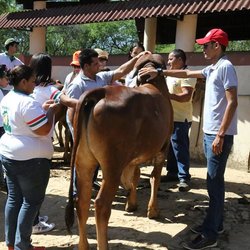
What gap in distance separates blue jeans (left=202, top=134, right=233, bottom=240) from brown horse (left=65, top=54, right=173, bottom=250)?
1.55 feet

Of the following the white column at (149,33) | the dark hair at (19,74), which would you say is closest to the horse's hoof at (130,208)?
the dark hair at (19,74)

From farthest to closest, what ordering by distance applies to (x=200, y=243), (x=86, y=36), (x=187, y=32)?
(x=86, y=36)
(x=187, y=32)
(x=200, y=243)

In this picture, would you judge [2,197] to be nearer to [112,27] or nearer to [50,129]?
[50,129]

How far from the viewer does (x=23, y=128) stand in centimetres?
297

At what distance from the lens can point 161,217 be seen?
4238 millimetres

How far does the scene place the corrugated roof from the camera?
7020 mm

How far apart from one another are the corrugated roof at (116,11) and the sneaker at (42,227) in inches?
190

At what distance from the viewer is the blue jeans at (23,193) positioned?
3.02m

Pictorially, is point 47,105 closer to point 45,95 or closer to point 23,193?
point 45,95

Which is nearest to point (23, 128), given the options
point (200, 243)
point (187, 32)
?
point (200, 243)

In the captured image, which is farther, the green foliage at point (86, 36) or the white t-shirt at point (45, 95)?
the green foliage at point (86, 36)

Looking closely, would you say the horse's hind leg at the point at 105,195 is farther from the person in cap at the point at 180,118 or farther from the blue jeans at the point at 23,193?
the person in cap at the point at 180,118

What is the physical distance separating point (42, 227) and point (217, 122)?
1972 mm

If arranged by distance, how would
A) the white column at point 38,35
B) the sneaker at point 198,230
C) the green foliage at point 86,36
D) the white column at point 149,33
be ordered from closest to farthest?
1. the sneaker at point 198,230
2. the white column at point 149,33
3. the white column at point 38,35
4. the green foliage at point 86,36
